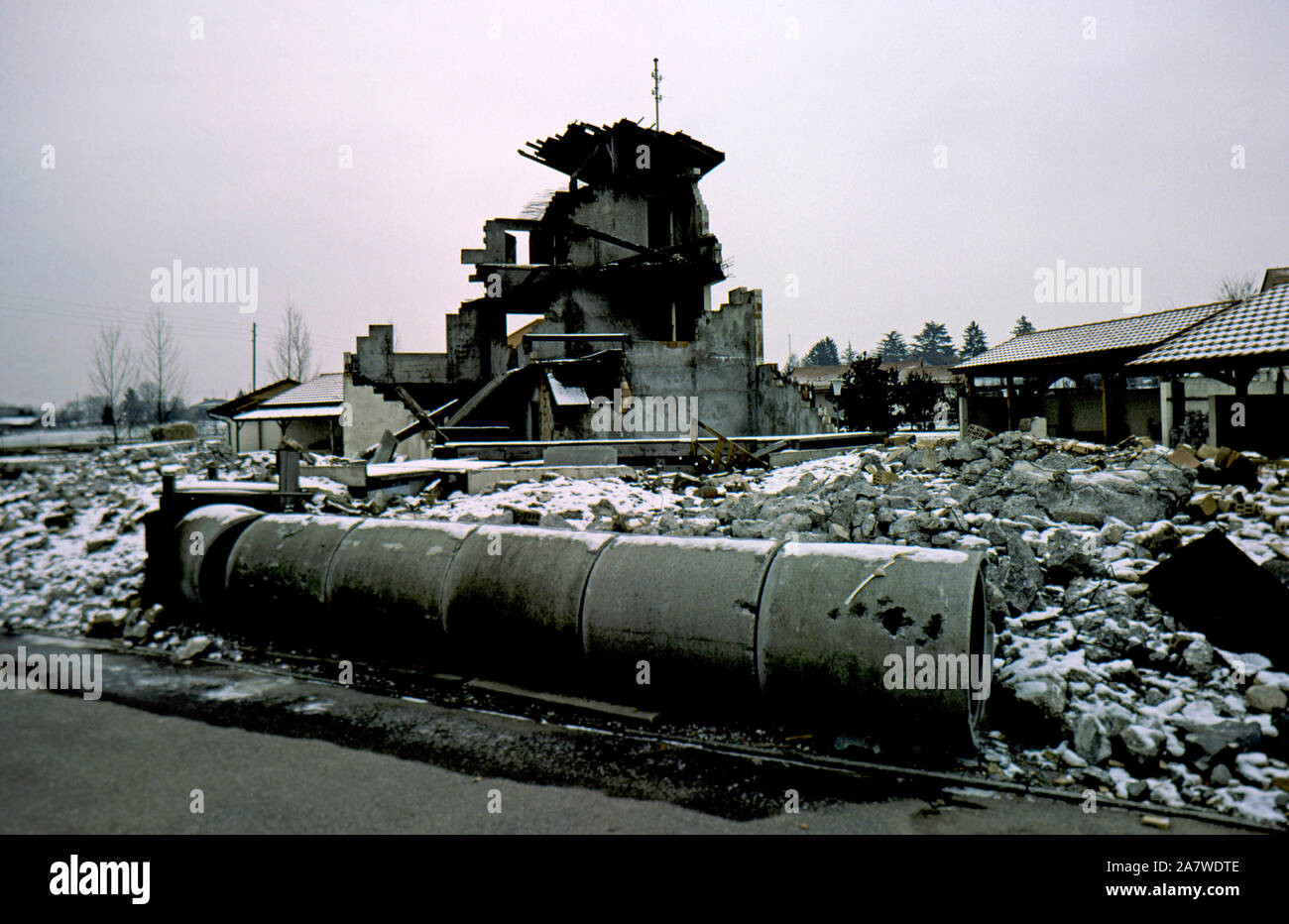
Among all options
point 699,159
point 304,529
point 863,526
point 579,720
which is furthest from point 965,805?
point 699,159

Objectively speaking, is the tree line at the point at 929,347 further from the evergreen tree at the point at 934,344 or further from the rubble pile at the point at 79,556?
the rubble pile at the point at 79,556

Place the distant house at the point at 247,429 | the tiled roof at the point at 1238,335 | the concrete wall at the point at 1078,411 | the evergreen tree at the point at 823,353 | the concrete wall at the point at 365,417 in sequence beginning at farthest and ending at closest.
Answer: the evergreen tree at the point at 823,353, the distant house at the point at 247,429, the concrete wall at the point at 365,417, the concrete wall at the point at 1078,411, the tiled roof at the point at 1238,335

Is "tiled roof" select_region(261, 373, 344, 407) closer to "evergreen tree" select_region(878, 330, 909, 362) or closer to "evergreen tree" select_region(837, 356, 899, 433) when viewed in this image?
"evergreen tree" select_region(837, 356, 899, 433)

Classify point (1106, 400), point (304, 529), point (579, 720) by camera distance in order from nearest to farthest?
point (579, 720) → point (304, 529) → point (1106, 400)

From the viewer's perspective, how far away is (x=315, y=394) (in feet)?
136

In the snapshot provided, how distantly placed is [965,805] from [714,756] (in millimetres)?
1457

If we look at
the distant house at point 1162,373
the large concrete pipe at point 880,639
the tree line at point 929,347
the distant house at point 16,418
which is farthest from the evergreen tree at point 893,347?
the large concrete pipe at point 880,639

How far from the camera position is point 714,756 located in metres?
4.64

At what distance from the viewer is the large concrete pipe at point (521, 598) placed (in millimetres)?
5480

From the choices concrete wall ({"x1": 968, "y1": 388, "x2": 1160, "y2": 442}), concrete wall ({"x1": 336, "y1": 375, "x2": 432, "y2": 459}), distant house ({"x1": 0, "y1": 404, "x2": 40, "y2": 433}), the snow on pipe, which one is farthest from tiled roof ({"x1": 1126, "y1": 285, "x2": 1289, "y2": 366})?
distant house ({"x1": 0, "y1": 404, "x2": 40, "y2": 433})

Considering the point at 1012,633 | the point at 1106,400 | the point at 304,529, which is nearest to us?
the point at 1012,633
